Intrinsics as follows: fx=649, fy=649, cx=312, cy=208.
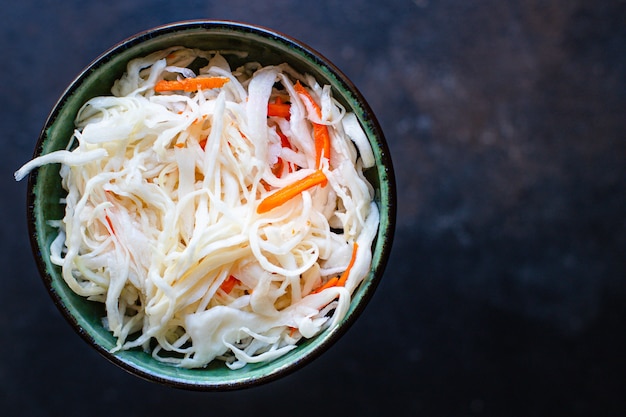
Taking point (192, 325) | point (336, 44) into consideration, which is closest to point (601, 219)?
point (336, 44)

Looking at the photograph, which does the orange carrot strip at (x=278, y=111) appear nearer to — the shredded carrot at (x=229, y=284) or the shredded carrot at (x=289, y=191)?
the shredded carrot at (x=289, y=191)

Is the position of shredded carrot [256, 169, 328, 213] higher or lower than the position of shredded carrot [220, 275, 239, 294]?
higher

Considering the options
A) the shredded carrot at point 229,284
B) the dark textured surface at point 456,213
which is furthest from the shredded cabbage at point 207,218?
the dark textured surface at point 456,213

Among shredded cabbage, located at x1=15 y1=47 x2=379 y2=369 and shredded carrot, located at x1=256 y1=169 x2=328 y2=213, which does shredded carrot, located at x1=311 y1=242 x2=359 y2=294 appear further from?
shredded carrot, located at x1=256 y1=169 x2=328 y2=213

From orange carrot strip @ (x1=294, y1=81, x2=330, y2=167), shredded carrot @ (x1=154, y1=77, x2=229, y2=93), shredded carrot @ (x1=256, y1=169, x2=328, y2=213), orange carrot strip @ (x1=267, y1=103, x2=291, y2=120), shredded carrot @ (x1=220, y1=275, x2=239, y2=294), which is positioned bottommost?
shredded carrot @ (x1=220, y1=275, x2=239, y2=294)

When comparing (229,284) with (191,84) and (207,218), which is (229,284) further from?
(191,84)

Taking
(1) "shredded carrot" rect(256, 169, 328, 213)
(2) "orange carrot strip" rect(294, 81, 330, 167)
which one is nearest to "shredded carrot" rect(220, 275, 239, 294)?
(1) "shredded carrot" rect(256, 169, 328, 213)
